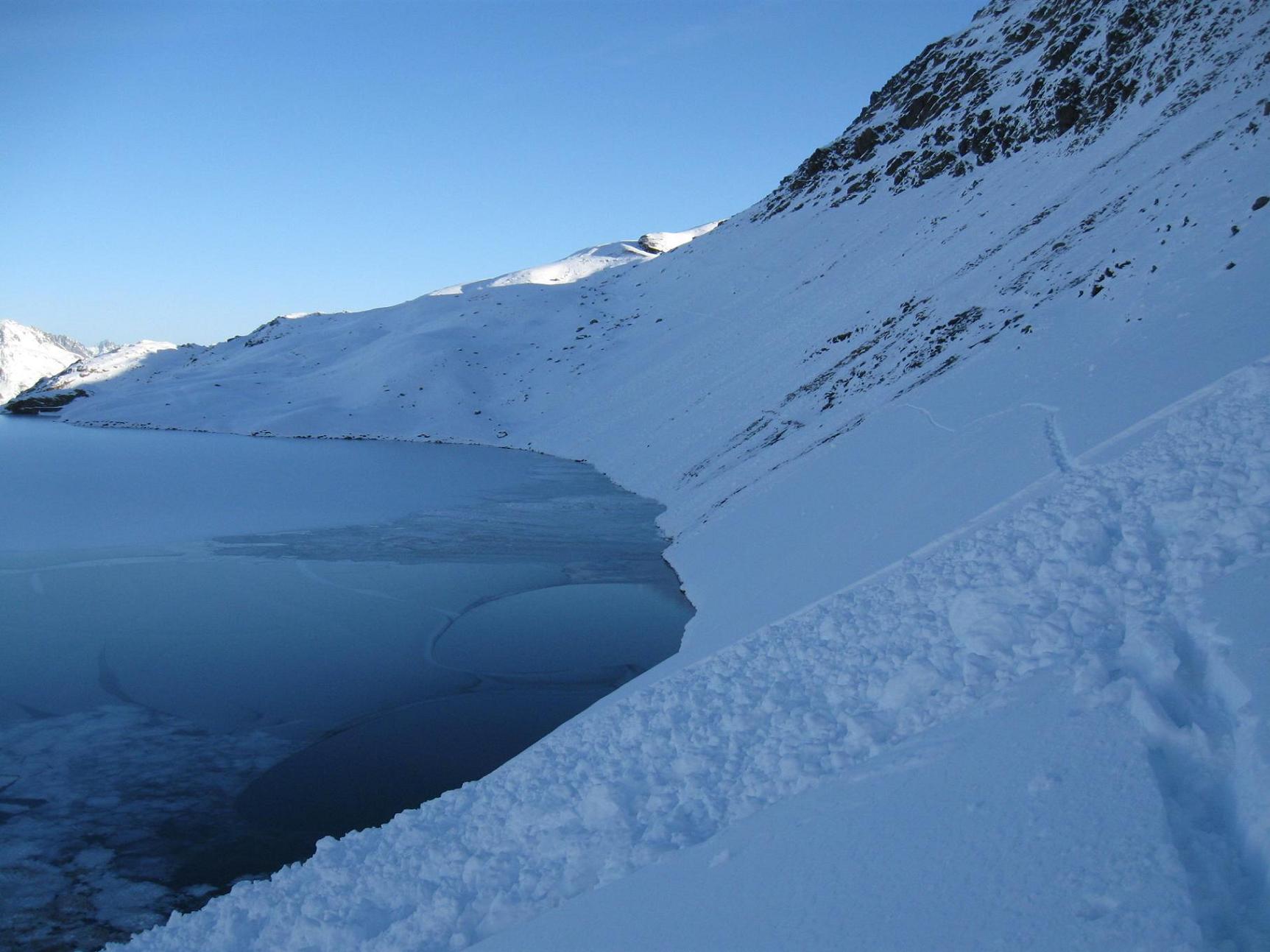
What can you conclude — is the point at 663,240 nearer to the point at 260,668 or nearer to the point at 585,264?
the point at 585,264

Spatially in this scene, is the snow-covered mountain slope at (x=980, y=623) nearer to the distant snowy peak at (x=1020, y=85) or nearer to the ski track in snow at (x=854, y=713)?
the ski track in snow at (x=854, y=713)

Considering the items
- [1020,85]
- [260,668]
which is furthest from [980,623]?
[1020,85]

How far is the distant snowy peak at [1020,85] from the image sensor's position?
109 ft

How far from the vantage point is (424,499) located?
27.3 metres

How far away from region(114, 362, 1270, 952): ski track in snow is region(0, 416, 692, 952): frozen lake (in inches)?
67.6

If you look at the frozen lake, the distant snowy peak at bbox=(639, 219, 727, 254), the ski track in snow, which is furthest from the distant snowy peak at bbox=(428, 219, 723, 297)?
the ski track in snow

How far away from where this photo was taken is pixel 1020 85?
164 feet

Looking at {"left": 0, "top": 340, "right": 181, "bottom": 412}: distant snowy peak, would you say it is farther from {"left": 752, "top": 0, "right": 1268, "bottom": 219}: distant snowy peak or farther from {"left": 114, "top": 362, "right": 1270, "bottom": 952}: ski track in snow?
{"left": 114, "top": 362, "right": 1270, "bottom": 952}: ski track in snow

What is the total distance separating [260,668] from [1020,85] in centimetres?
5599

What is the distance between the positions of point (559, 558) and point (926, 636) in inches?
500

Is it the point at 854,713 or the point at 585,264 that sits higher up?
the point at 585,264

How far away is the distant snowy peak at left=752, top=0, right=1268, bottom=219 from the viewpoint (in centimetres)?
3309

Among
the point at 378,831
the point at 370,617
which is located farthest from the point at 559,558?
the point at 378,831

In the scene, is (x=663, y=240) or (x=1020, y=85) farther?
(x=663, y=240)
